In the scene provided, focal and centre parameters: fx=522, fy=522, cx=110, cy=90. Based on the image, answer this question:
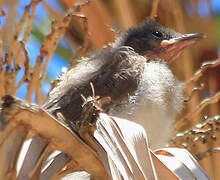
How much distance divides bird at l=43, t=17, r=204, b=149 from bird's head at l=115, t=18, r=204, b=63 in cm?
21

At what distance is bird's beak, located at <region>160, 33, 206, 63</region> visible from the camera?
3158 mm

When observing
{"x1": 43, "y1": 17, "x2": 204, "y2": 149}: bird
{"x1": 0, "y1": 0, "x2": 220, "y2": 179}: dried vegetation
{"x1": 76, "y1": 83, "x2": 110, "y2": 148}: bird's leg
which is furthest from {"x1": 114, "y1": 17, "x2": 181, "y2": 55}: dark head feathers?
{"x1": 76, "y1": 83, "x2": 110, "y2": 148}: bird's leg

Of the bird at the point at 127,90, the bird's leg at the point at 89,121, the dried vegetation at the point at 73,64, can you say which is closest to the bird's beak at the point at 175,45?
the bird at the point at 127,90

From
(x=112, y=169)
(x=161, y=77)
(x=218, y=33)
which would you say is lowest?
(x=112, y=169)

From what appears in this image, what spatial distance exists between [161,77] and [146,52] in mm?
638

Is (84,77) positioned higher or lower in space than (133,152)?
higher

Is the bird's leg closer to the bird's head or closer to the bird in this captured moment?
the bird

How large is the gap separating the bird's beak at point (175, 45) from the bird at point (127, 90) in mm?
199

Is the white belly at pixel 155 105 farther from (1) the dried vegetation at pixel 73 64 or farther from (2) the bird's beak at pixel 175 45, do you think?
(2) the bird's beak at pixel 175 45

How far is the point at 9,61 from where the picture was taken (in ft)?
7.29

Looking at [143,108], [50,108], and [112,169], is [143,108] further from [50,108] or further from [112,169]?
[112,169]

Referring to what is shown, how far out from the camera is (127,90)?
2.53m

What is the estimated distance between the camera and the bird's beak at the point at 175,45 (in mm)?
3158

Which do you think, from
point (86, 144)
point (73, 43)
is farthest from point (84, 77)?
point (73, 43)
